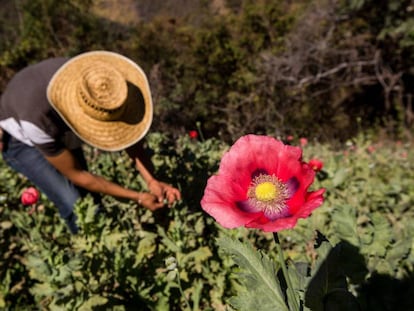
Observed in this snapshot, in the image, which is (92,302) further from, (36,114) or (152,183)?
(36,114)

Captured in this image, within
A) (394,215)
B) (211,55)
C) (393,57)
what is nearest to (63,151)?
(394,215)

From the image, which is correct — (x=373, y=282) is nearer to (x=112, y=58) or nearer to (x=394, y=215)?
(x=394, y=215)

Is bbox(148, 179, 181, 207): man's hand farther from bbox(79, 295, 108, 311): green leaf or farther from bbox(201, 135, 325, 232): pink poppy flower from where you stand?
bbox(201, 135, 325, 232): pink poppy flower

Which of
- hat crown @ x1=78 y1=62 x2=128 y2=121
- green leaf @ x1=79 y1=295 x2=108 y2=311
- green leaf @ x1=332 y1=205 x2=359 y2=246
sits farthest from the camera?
hat crown @ x1=78 y1=62 x2=128 y2=121

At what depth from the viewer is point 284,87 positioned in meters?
10.9

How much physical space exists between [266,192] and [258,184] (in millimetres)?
57

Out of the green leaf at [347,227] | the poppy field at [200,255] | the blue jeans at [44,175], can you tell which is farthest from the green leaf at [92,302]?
the green leaf at [347,227]

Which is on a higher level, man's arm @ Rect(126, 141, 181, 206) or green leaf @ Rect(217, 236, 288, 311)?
green leaf @ Rect(217, 236, 288, 311)

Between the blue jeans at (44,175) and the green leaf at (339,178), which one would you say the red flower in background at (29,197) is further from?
the green leaf at (339,178)

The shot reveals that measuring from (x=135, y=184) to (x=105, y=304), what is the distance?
1.39 meters

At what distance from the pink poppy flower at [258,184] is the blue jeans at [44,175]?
189cm

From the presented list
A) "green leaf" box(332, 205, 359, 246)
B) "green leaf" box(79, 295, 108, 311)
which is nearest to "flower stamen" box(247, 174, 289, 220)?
"green leaf" box(332, 205, 359, 246)

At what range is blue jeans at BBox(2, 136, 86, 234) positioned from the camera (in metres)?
2.60

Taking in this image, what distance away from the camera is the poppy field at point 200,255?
1.06 meters
